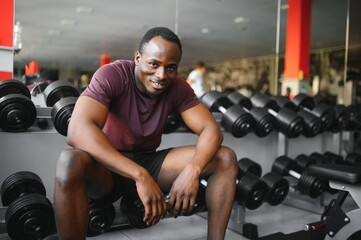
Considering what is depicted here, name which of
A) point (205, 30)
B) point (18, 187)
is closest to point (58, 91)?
point (18, 187)

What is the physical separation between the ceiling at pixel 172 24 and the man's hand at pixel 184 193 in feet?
10.9

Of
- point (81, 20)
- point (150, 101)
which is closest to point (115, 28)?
point (81, 20)

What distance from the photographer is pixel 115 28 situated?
7246mm

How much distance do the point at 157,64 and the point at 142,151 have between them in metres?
0.35

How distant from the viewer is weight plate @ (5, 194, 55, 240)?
1.29 metres

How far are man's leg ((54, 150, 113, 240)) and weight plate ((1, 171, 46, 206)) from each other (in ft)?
2.05

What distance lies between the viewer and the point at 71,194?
0.96m

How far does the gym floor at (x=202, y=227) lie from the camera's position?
1.72 metres

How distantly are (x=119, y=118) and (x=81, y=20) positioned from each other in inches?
237

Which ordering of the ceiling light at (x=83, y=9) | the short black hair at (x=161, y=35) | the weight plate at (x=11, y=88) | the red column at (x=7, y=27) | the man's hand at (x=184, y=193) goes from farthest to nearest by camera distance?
the ceiling light at (x=83, y=9) < the red column at (x=7, y=27) < the weight plate at (x=11, y=88) < the short black hair at (x=161, y=35) < the man's hand at (x=184, y=193)

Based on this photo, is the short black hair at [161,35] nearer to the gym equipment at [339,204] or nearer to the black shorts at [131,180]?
the black shorts at [131,180]

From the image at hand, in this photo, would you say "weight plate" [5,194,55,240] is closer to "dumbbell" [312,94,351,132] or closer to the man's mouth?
the man's mouth

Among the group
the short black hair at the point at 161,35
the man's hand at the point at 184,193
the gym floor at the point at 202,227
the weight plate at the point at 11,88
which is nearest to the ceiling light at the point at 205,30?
the gym floor at the point at 202,227

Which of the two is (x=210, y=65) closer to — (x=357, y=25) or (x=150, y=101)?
(x=357, y=25)
